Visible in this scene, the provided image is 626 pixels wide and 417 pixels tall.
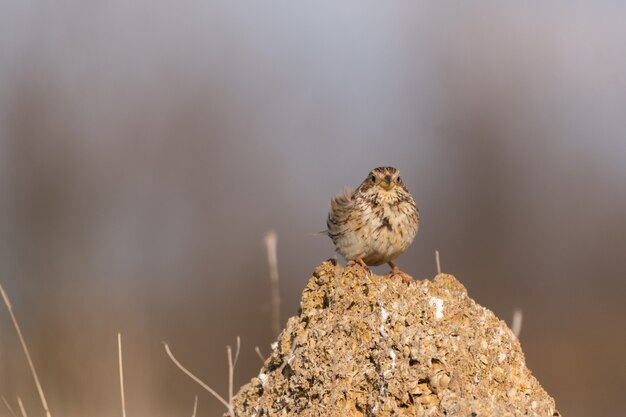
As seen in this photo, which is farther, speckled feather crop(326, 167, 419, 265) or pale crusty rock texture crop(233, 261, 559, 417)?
speckled feather crop(326, 167, 419, 265)

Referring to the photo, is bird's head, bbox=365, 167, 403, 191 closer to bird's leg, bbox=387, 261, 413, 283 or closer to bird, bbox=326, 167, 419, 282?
bird, bbox=326, 167, 419, 282

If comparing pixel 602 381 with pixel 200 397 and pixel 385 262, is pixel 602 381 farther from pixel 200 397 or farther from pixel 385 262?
pixel 385 262

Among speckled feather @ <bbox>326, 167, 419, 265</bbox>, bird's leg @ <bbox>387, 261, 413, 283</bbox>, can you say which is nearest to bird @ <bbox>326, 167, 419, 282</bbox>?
speckled feather @ <bbox>326, 167, 419, 265</bbox>

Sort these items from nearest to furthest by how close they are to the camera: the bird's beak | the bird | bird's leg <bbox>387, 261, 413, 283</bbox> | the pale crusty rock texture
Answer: the pale crusty rock texture → bird's leg <bbox>387, 261, 413, 283</bbox> → the bird → the bird's beak

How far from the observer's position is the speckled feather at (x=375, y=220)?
499cm

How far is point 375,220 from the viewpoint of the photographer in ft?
16.6

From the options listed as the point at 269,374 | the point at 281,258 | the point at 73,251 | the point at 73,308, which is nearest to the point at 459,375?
the point at 269,374

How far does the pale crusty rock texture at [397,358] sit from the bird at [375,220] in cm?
79

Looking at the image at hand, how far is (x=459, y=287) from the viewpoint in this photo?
401 cm

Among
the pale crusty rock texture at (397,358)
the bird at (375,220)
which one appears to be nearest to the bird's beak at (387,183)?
the bird at (375,220)

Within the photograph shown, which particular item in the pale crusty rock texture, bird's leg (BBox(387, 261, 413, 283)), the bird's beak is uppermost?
the bird's beak

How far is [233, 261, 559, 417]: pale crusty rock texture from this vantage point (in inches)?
145

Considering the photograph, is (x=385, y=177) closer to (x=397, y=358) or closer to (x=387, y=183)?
(x=387, y=183)

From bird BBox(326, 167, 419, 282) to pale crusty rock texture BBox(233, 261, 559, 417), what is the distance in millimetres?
787
